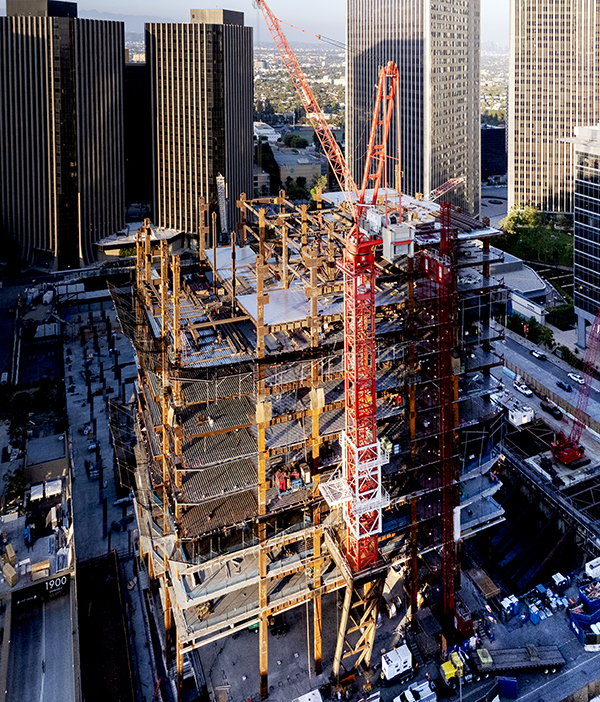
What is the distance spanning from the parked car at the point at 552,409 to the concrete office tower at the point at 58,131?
121780 mm

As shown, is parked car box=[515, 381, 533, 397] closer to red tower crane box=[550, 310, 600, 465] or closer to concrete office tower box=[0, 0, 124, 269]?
red tower crane box=[550, 310, 600, 465]

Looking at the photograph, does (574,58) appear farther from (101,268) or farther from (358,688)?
(358,688)

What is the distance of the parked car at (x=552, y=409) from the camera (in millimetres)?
93875

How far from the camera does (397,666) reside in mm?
55625

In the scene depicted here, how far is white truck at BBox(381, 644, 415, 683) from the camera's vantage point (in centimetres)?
5556

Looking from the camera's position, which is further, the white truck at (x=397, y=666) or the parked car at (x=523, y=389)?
the parked car at (x=523, y=389)

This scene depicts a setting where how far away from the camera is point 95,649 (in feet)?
197

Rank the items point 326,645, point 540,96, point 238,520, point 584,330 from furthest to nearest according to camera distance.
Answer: point 540,96 → point 584,330 → point 326,645 → point 238,520

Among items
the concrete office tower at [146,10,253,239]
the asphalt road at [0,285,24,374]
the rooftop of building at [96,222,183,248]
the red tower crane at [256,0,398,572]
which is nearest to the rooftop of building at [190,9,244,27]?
the concrete office tower at [146,10,253,239]

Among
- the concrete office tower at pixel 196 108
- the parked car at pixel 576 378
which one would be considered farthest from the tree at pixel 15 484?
the concrete office tower at pixel 196 108

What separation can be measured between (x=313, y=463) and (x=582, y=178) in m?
77.2

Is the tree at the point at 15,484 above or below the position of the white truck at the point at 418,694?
above

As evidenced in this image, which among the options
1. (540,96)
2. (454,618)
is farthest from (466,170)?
(454,618)

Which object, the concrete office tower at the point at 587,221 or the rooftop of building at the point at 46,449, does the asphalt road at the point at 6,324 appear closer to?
the rooftop of building at the point at 46,449
